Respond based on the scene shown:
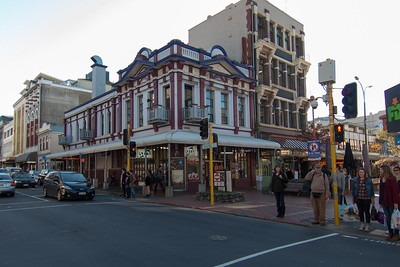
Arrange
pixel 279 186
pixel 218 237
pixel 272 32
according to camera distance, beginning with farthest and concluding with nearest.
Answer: pixel 272 32
pixel 279 186
pixel 218 237

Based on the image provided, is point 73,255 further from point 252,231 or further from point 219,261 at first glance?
point 252,231

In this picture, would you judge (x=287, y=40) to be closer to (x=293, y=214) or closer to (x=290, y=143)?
(x=290, y=143)

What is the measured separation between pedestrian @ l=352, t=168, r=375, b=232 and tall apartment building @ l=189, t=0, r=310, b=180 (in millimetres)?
19309

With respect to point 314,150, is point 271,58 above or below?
above

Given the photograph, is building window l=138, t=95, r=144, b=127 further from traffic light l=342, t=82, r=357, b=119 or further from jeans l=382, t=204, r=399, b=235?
jeans l=382, t=204, r=399, b=235

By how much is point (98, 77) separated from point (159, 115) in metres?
20.1

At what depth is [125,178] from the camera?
68.3 feet

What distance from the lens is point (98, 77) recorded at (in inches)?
1580

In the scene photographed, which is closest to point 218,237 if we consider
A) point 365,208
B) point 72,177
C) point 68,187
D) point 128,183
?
point 365,208

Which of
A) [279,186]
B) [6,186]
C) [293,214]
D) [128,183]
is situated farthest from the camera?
[6,186]

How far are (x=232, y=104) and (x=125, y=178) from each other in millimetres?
10793

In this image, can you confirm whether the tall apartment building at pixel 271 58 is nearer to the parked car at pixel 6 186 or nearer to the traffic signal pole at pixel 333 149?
the traffic signal pole at pixel 333 149

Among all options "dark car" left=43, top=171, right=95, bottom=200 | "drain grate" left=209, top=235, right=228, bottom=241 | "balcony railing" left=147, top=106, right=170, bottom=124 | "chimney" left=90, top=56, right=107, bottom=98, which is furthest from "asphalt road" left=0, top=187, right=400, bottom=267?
"chimney" left=90, top=56, right=107, bottom=98

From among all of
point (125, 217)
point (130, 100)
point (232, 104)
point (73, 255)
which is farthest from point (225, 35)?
point (73, 255)
